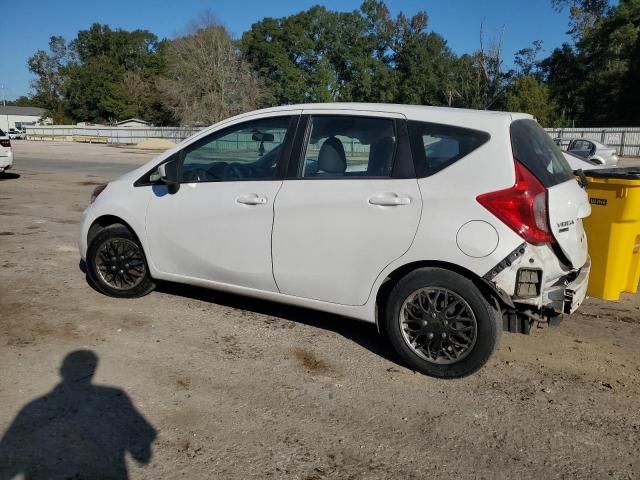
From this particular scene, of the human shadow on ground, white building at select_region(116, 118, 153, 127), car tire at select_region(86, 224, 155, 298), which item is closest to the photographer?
the human shadow on ground

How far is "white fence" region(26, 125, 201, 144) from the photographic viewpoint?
52.5 m

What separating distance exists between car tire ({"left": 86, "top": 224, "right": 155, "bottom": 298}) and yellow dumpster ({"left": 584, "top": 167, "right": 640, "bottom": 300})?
4.07m

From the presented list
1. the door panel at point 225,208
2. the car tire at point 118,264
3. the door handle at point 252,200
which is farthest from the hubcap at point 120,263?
the door handle at point 252,200

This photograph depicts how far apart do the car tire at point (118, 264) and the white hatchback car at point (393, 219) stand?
1.52 feet

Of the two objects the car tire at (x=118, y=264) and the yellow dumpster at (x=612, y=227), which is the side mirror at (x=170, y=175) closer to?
the car tire at (x=118, y=264)

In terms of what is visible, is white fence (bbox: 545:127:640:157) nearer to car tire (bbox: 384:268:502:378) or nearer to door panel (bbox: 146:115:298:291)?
door panel (bbox: 146:115:298:291)

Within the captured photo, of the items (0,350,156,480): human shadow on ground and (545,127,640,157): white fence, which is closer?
(0,350,156,480): human shadow on ground

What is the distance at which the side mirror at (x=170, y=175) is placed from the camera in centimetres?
454

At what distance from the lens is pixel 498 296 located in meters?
3.50

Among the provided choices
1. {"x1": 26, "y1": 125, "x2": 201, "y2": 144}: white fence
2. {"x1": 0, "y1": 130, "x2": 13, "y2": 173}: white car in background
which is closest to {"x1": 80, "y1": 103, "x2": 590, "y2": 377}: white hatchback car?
{"x1": 0, "y1": 130, "x2": 13, "y2": 173}: white car in background

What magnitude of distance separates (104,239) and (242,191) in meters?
1.64

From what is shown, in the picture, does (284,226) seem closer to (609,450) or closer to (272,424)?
(272,424)

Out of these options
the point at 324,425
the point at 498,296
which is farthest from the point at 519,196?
the point at 324,425

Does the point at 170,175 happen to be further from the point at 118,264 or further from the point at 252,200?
the point at 118,264
